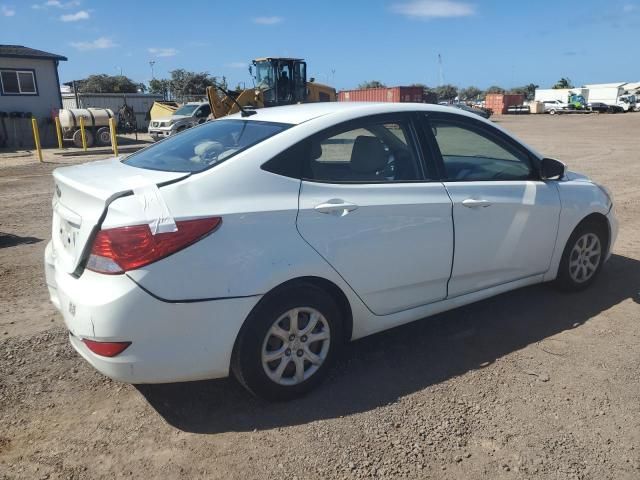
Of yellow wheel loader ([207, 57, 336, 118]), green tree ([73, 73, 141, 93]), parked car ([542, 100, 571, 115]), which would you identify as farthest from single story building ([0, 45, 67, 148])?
parked car ([542, 100, 571, 115])

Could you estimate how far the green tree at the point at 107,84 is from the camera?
212 feet

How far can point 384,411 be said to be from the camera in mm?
2959

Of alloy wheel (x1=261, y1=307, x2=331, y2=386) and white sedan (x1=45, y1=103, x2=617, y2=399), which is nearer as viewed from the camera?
white sedan (x1=45, y1=103, x2=617, y2=399)

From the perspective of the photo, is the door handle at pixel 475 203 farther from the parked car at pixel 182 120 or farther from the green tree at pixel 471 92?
the green tree at pixel 471 92

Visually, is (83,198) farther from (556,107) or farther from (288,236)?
(556,107)

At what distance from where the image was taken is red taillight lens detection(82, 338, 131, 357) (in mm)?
2534

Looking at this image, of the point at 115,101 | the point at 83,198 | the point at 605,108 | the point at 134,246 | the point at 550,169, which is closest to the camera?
the point at 134,246

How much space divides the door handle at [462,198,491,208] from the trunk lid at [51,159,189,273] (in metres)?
1.85

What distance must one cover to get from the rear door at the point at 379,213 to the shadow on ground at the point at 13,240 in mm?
4773

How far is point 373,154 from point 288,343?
4.48 feet

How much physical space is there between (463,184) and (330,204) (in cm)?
113

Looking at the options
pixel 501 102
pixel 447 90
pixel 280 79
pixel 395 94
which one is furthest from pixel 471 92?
pixel 280 79

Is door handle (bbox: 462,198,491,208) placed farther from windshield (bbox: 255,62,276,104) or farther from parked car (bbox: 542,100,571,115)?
parked car (bbox: 542,100,571,115)

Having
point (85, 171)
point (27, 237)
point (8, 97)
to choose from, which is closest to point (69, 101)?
point (8, 97)
